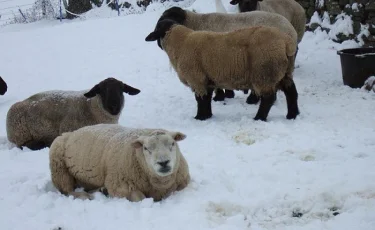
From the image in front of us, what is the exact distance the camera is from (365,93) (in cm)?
898

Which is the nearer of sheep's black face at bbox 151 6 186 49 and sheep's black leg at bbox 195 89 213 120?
sheep's black leg at bbox 195 89 213 120

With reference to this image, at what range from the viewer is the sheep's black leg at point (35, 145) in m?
8.02

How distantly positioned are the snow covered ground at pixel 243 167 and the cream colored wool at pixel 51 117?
1.36ft

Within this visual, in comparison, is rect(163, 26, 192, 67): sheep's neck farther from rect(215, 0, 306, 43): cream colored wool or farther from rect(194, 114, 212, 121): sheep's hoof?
rect(215, 0, 306, 43): cream colored wool

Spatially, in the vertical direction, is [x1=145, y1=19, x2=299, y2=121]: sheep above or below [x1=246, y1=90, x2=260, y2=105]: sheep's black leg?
above

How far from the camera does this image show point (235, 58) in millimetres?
7879

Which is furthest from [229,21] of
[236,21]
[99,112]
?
[99,112]

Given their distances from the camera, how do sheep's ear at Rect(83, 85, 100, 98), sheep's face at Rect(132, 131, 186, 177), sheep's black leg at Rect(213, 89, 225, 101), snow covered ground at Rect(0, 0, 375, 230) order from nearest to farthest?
snow covered ground at Rect(0, 0, 375, 230)
sheep's face at Rect(132, 131, 186, 177)
sheep's ear at Rect(83, 85, 100, 98)
sheep's black leg at Rect(213, 89, 225, 101)

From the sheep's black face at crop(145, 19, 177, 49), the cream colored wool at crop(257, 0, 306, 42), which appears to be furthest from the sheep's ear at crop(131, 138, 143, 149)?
the cream colored wool at crop(257, 0, 306, 42)

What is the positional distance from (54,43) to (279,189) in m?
14.6

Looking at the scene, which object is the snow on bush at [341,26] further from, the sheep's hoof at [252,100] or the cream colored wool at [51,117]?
the cream colored wool at [51,117]

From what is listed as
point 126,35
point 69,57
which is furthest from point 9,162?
point 126,35

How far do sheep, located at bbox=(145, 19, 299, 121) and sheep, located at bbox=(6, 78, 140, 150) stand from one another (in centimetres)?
123

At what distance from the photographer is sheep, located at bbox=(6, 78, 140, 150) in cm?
782
